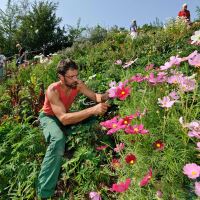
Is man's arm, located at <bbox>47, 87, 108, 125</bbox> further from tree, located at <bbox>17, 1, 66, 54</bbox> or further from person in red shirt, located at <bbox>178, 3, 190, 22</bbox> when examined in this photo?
tree, located at <bbox>17, 1, 66, 54</bbox>

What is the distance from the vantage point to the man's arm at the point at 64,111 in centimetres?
366

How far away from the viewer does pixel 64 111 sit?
396cm

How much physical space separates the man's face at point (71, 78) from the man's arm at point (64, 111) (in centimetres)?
15

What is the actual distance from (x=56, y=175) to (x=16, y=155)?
0.77 m

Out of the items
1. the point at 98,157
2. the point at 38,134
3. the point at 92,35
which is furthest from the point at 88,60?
the point at 92,35

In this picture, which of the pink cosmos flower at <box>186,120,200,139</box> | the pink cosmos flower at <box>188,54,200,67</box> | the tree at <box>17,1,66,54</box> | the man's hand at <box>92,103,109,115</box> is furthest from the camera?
the tree at <box>17,1,66,54</box>

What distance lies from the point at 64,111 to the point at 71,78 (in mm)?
338

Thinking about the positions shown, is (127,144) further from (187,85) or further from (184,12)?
(184,12)

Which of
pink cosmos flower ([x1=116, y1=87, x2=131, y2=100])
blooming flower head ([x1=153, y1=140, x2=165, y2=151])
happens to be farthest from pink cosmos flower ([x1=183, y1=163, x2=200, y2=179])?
pink cosmos flower ([x1=116, y1=87, x2=131, y2=100])

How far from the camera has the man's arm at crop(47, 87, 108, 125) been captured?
366cm

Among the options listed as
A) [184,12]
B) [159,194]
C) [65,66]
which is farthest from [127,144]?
[184,12]

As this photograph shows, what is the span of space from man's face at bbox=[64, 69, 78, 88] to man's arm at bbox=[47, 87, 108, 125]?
0.49 feet

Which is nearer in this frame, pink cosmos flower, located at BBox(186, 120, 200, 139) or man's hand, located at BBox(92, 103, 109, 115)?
pink cosmos flower, located at BBox(186, 120, 200, 139)

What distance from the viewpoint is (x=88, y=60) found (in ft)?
26.7
